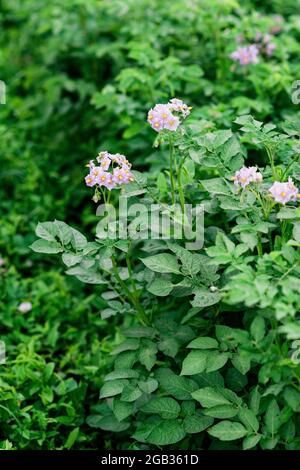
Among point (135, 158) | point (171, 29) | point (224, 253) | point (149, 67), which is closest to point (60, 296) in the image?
point (135, 158)

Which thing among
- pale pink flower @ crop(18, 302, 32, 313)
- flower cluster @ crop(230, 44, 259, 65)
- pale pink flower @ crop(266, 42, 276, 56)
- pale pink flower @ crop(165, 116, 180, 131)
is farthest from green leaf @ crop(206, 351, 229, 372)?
pale pink flower @ crop(266, 42, 276, 56)

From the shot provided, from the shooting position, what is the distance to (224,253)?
5.56ft

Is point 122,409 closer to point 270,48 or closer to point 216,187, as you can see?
point 216,187

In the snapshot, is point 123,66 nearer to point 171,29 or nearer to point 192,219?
point 171,29

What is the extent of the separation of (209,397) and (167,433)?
173 mm

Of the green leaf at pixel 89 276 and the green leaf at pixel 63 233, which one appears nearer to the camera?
the green leaf at pixel 63 233

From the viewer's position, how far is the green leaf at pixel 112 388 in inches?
74.2

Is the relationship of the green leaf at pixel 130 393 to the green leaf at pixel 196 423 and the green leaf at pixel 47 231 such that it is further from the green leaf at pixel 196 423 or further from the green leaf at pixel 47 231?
the green leaf at pixel 47 231

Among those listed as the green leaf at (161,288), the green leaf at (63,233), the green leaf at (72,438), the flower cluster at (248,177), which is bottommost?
the green leaf at (72,438)

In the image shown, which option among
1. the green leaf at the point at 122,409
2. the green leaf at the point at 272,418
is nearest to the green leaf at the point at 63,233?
the green leaf at the point at 122,409

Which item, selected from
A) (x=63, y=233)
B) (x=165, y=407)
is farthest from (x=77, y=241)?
(x=165, y=407)

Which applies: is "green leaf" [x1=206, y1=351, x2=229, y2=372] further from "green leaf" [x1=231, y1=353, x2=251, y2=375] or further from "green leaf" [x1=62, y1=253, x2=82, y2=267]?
"green leaf" [x1=62, y1=253, x2=82, y2=267]

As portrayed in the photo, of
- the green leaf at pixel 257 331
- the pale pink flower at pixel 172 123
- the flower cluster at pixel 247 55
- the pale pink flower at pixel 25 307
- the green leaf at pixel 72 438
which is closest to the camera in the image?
the green leaf at pixel 257 331

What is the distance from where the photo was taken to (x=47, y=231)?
1.90 m
